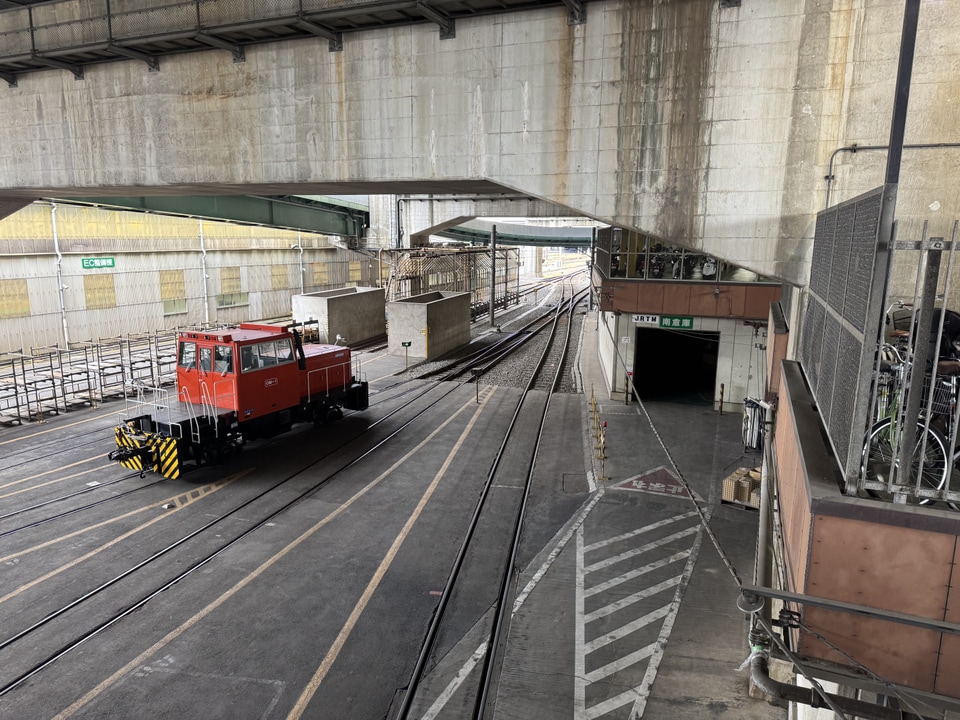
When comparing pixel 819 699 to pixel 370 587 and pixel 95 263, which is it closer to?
pixel 370 587

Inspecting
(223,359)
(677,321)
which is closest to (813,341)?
(223,359)

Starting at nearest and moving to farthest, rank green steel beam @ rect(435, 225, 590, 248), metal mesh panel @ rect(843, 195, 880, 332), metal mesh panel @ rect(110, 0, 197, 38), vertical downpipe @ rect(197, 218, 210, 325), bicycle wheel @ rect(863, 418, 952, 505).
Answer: metal mesh panel @ rect(843, 195, 880, 332) → bicycle wheel @ rect(863, 418, 952, 505) → metal mesh panel @ rect(110, 0, 197, 38) → vertical downpipe @ rect(197, 218, 210, 325) → green steel beam @ rect(435, 225, 590, 248)

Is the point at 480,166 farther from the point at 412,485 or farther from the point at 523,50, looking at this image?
the point at 412,485

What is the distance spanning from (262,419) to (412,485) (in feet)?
15.3

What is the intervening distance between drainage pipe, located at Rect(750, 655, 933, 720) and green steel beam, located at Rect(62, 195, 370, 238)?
2299cm

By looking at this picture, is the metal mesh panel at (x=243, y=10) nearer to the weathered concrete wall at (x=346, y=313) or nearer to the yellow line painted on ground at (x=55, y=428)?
the yellow line painted on ground at (x=55, y=428)

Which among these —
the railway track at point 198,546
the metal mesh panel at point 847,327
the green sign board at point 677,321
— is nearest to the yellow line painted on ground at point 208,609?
the railway track at point 198,546

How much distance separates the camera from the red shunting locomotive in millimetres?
13414

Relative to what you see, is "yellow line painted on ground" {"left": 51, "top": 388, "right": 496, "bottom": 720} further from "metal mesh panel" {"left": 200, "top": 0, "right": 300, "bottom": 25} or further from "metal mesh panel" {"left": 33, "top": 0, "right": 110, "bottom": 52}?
"metal mesh panel" {"left": 33, "top": 0, "right": 110, "bottom": 52}

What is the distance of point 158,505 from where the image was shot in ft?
40.0

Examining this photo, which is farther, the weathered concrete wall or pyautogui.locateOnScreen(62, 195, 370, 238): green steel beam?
the weathered concrete wall

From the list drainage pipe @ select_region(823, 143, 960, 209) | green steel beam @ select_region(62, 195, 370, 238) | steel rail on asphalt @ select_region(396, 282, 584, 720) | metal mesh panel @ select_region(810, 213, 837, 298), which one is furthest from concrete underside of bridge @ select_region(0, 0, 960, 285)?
green steel beam @ select_region(62, 195, 370, 238)

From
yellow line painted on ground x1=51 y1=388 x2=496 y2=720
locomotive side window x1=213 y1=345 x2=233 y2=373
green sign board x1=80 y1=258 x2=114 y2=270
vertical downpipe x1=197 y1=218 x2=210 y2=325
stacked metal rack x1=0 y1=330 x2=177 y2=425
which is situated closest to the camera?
yellow line painted on ground x1=51 y1=388 x2=496 y2=720

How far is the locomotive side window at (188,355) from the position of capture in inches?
588
